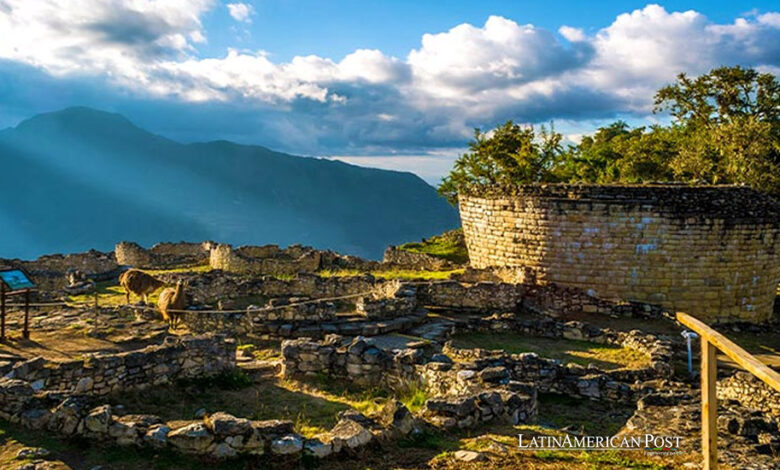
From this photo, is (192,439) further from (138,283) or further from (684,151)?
(684,151)

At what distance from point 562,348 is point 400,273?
12.0 m

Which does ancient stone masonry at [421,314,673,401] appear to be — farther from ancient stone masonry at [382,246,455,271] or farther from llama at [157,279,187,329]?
ancient stone masonry at [382,246,455,271]

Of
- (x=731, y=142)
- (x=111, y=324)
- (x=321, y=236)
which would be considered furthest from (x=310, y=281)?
(x=321, y=236)

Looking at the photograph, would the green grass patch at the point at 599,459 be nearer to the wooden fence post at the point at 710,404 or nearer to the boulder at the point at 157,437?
the wooden fence post at the point at 710,404

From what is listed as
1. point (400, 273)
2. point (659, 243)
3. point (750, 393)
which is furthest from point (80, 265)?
point (750, 393)

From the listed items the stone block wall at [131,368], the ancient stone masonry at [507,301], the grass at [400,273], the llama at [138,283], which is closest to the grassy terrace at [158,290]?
the grass at [400,273]

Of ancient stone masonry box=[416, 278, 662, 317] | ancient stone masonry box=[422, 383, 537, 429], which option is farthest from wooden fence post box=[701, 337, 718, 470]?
ancient stone masonry box=[416, 278, 662, 317]

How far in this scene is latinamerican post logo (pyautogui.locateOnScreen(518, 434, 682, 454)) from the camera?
7.46 m

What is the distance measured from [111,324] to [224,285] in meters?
5.74

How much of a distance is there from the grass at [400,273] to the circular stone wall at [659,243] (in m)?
4.81

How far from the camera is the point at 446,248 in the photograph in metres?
39.8

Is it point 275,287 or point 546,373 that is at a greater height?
point 275,287

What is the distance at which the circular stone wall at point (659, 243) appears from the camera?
19266mm

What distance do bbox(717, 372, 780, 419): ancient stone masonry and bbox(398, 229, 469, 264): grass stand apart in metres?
23.0
